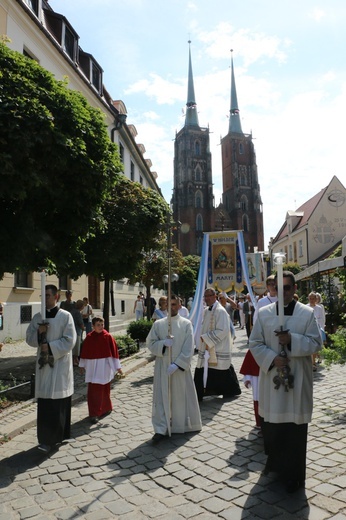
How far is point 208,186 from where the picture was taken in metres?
88.1

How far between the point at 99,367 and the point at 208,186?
8314 cm

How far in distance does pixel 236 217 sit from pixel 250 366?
84062 millimetres

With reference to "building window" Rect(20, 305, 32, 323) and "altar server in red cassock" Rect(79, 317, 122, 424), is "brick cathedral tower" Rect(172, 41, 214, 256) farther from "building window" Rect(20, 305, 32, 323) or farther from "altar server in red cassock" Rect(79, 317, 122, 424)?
"altar server in red cassock" Rect(79, 317, 122, 424)

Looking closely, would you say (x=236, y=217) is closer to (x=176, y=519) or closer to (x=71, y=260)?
(x=71, y=260)

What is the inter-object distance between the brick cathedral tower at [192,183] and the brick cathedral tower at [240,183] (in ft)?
19.5

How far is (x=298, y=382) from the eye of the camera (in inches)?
165

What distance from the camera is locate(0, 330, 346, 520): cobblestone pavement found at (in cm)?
373

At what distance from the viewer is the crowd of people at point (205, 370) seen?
410 centimetres

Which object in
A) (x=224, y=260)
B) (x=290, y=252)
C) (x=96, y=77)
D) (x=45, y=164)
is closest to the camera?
(x=45, y=164)

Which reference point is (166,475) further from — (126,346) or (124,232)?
(126,346)

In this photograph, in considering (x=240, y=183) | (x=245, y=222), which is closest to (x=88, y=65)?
(x=245, y=222)

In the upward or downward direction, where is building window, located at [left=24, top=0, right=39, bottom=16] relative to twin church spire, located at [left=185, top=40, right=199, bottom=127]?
downward

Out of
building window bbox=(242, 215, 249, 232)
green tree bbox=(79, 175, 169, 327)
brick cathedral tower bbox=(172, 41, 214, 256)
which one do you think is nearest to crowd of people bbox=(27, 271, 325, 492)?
green tree bbox=(79, 175, 169, 327)

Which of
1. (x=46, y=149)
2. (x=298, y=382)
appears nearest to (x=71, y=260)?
(x=46, y=149)
